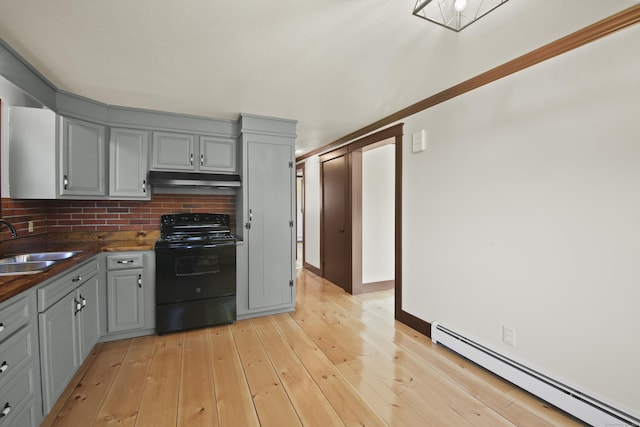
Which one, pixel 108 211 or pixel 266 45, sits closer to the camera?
pixel 266 45

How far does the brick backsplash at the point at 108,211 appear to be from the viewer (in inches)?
103

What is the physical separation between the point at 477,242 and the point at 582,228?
0.70 m

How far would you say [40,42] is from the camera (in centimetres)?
180

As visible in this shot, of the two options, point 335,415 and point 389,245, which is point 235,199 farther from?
point 335,415

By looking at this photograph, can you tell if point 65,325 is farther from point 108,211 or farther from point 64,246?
point 108,211

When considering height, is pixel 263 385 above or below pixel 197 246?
below

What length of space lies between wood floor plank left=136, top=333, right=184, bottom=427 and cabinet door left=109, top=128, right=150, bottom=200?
4.99ft

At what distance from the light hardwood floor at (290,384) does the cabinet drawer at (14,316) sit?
742 mm

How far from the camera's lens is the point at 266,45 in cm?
183

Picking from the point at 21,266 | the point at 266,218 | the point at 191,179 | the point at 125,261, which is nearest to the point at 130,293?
the point at 125,261

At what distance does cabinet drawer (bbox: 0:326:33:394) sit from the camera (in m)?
1.29

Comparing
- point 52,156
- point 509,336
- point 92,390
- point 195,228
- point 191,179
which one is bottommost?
point 92,390

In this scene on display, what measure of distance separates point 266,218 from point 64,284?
1810 mm

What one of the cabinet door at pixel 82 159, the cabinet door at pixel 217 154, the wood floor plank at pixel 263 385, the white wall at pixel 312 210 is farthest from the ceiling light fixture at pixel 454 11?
the white wall at pixel 312 210
